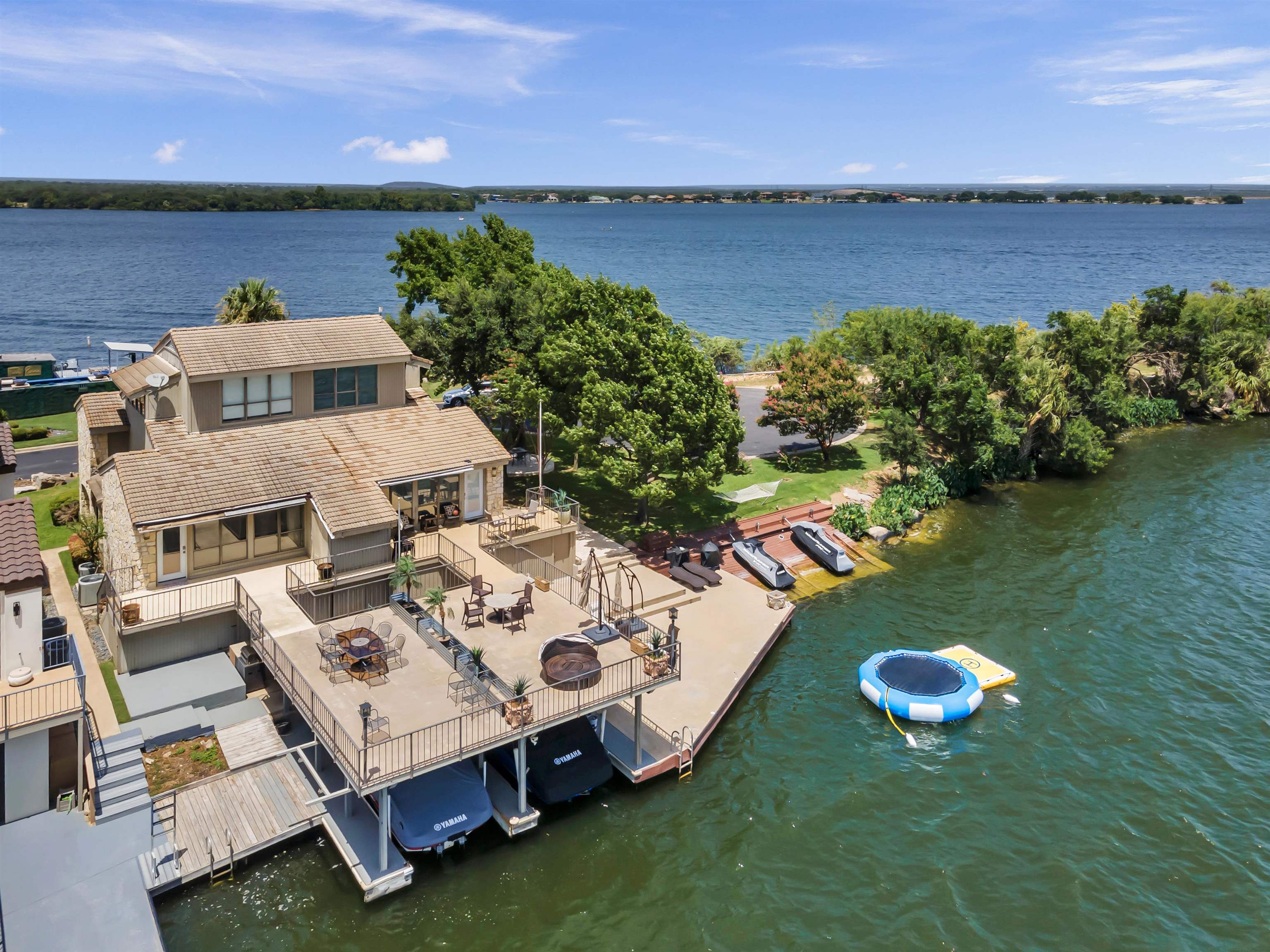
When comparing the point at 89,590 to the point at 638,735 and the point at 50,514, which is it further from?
the point at 638,735

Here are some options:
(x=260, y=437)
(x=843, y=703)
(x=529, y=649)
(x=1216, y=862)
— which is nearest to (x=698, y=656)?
(x=843, y=703)

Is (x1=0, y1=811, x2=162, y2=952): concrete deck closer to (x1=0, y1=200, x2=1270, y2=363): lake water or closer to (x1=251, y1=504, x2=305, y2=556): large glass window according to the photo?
(x1=251, y1=504, x2=305, y2=556): large glass window

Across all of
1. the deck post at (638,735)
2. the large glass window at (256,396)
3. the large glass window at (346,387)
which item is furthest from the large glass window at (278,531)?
the deck post at (638,735)

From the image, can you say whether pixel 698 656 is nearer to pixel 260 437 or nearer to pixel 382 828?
pixel 382 828

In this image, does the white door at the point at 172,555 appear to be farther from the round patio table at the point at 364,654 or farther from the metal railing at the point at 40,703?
the round patio table at the point at 364,654

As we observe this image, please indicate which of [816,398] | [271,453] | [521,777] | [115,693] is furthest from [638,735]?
[816,398]

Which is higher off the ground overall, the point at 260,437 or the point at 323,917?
the point at 260,437

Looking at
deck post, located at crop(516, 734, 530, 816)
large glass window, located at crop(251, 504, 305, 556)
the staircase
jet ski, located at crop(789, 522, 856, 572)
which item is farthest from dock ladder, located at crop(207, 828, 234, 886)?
jet ski, located at crop(789, 522, 856, 572)
